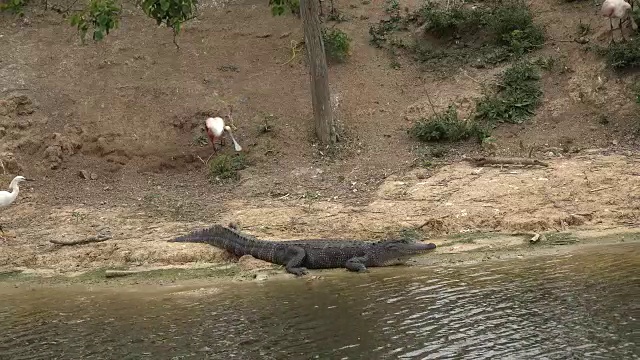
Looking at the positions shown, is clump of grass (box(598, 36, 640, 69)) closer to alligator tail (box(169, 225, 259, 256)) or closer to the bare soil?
the bare soil

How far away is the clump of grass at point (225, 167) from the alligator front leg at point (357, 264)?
4449 mm

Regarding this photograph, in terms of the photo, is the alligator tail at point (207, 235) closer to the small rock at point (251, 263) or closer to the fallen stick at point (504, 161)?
the small rock at point (251, 263)

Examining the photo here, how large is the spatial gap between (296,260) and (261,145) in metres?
5.17

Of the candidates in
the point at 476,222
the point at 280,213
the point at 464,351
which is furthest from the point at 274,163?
the point at 464,351

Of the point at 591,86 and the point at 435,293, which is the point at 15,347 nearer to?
the point at 435,293

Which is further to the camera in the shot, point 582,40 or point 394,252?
point 582,40

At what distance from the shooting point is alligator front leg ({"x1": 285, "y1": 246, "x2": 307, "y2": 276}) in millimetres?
9961

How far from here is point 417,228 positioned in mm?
11000

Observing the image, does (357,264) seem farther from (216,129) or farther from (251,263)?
(216,129)

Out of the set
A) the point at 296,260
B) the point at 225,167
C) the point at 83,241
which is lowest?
the point at 296,260

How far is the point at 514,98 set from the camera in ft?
49.4

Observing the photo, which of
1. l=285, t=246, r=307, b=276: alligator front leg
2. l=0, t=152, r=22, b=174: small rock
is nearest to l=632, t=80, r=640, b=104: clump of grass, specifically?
l=285, t=246, r=307, b=276: alligator front leg

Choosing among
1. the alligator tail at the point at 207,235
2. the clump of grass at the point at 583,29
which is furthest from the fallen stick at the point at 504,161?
the clump of grass at the point at 583,29

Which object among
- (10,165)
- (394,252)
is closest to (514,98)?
(394,252)
